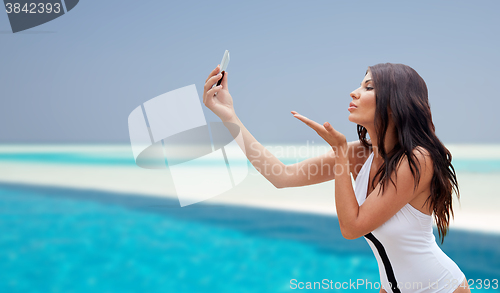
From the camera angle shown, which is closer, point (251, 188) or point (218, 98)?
point (218, 98)

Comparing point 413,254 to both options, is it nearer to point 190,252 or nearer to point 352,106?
point 352,106

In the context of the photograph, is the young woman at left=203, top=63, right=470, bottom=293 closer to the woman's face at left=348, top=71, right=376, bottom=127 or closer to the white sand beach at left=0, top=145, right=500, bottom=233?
the woman's face at left=348, top=71, right=376, bottom=127

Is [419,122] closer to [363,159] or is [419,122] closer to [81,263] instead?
[363,159]

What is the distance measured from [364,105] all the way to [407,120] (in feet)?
0.44

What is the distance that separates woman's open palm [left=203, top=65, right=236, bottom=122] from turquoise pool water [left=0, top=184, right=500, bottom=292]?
3.02 metres

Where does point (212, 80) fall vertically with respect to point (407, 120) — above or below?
above

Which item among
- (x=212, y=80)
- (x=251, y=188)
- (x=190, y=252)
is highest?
(x=212, y=80)

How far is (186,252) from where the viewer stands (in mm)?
4898

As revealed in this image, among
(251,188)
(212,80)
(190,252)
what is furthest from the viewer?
(251,188)

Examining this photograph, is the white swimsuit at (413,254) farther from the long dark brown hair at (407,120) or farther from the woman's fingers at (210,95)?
the woman's fingers at (210,95)

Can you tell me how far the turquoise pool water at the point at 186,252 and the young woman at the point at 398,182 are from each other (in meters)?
3.00

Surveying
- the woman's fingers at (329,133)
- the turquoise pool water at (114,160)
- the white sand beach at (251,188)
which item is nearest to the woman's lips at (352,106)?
the woman's fingers at (329,133)

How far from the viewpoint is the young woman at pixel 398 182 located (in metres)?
1.08

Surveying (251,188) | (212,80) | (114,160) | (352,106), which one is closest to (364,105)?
(352,106)
